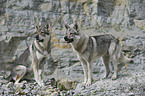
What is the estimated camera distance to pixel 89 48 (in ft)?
11.3

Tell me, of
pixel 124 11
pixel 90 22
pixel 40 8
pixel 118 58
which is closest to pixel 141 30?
pixel 124 11

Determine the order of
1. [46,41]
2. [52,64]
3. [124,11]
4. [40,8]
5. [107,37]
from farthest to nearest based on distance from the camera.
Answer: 1. [124,11]
2. [40,8]
3. [52,64]
4. [107,37]
5. [46,41]

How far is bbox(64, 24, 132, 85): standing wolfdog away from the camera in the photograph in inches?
129

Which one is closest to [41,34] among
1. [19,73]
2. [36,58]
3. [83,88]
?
[36,58]

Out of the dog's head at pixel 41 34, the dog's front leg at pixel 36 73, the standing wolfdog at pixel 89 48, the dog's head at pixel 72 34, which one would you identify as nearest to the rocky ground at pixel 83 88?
→ the dog's front leg at pixel 36 73

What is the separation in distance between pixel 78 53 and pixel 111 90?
1.01 m

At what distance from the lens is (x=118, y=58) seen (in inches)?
151

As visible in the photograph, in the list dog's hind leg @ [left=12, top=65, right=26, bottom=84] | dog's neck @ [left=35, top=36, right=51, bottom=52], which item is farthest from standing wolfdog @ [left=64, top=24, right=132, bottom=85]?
dog's hind leg @ [left=12, top=65, right=26, bottom=84]

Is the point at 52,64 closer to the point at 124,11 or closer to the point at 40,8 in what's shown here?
the point at 40,8

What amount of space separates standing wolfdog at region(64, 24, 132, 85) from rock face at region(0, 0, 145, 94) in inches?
46.6

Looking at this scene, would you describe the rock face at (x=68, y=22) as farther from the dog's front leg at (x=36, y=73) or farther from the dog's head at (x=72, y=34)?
the dog's head at (x=72, y=34)

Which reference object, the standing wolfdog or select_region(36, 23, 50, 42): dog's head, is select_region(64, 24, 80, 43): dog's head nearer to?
the standing wolfdog

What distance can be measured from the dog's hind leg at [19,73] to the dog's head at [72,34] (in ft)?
3.62

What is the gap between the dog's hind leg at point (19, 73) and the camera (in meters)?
3.35
